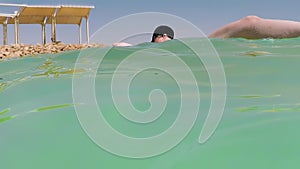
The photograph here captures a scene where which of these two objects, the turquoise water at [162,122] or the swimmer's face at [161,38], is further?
the swimmer's face at [161,38]

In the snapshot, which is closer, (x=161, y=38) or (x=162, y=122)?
(x=162, y=122)

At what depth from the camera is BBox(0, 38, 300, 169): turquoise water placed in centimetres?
179

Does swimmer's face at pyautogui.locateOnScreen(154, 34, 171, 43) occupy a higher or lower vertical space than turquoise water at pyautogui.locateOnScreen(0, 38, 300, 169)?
higher

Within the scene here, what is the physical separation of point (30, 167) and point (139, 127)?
23.5 inches

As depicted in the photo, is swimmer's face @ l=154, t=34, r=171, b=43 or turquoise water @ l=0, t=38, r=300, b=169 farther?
swimmer's face @ l=154, t=34, r=171, b=43

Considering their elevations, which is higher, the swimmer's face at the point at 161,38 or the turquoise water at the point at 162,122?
the swimmer's face at the point at 161,38

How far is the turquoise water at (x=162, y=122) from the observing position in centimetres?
179

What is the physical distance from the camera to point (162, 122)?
7.29 ft

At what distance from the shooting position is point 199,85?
3.04 m

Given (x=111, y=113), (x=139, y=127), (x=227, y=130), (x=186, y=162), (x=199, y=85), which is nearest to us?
(x=186, y=162)

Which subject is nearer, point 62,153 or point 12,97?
point 62,153

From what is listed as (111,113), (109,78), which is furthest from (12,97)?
(111,113)

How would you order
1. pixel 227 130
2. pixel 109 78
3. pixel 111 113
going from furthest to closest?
pixel 109 78
pixel 111 113
pixel 227 130

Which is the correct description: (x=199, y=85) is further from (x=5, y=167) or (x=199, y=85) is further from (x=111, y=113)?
(x=5, y=167)
